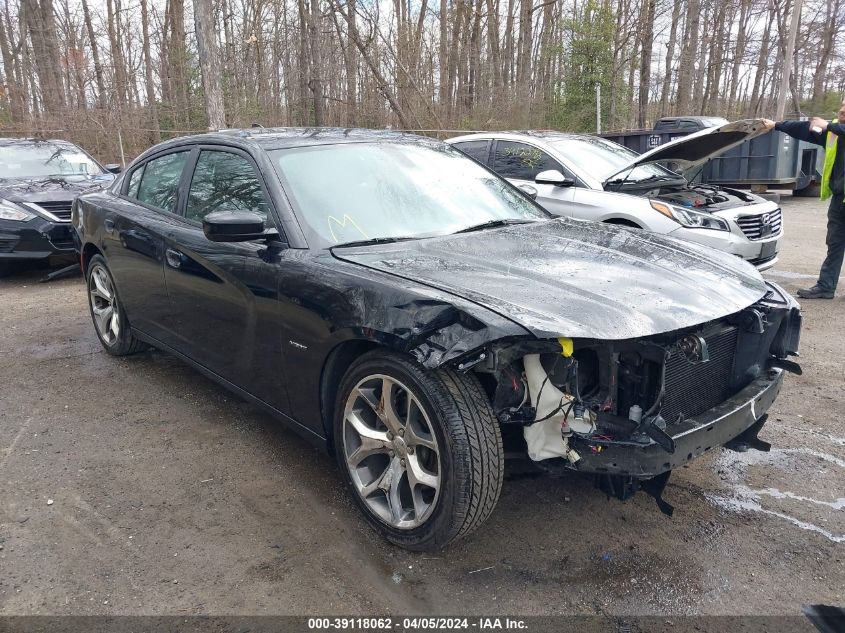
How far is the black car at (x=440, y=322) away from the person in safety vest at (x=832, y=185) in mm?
3798

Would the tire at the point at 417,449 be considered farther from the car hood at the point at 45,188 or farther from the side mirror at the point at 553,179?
the car hood at the point at 45,188

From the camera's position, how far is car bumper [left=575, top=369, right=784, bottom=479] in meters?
2.24

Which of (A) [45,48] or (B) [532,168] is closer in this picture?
(B) [532,168]

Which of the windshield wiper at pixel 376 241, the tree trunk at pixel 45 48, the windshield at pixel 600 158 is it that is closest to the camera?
the windshield wiper at pixel 376 241

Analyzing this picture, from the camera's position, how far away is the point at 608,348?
2287mm

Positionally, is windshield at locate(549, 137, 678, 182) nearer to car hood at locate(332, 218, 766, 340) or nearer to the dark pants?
the dark pants

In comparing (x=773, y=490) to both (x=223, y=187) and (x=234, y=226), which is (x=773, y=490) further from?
(x=223, y=187)

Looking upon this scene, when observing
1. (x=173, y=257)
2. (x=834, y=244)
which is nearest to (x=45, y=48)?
(x=173, y=257)

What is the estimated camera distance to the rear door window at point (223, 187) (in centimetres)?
333

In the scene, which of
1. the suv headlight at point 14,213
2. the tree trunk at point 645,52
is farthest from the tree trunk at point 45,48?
the tree trunk at point 645,52

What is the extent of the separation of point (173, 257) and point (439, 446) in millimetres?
2231

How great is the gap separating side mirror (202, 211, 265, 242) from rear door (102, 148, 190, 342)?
110 cm

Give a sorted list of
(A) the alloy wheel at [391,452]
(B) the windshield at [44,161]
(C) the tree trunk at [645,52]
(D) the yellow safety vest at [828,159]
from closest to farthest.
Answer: (A) the alloy wheel at [391,452] → (D) the yellow safety vest at [828,159] → (B) the windshield at [44,161] → (C) the tree trunk at [645,52]

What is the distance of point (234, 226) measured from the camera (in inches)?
114
